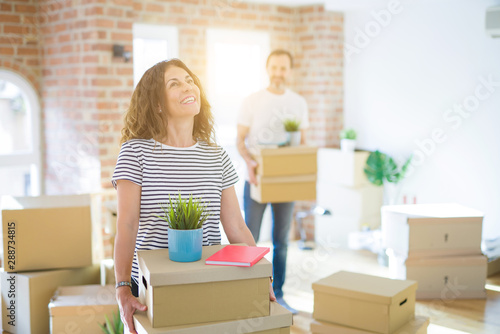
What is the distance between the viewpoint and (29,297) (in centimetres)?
296

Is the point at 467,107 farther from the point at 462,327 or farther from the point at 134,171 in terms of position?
the point at 134,171

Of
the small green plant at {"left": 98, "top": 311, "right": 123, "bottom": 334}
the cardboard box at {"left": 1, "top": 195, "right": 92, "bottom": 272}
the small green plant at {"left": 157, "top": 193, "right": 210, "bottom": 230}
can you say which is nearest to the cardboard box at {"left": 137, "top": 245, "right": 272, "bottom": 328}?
the small green plant at {"left": 157, "top": 193, "right": 210, "bottom": 230}

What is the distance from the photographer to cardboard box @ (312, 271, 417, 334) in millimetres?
2467

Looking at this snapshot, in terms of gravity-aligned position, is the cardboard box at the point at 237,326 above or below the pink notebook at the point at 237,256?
below

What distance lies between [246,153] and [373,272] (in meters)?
1.63

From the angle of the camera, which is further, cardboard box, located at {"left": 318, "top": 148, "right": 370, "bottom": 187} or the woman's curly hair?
cardboard box, located at {"left": 318, "top": 148, "right": 370, "bottom": 187}

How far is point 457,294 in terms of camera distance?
152 inches

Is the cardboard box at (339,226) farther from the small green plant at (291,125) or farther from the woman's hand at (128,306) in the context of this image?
the woman's hand at (128,306)

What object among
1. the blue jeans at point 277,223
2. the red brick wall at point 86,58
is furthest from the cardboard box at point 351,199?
the blue jeans at point 277,223

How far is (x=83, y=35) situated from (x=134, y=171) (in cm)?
258

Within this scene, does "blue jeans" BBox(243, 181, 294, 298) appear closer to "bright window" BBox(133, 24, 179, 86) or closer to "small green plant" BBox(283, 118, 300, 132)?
"small green plant" BBox(283, 118, 300, 132)

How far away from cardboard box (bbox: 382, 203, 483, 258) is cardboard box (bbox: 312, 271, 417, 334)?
1.18 meters

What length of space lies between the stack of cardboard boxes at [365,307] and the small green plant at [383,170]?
95.7 inches

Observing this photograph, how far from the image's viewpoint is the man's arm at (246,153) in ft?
11.5
